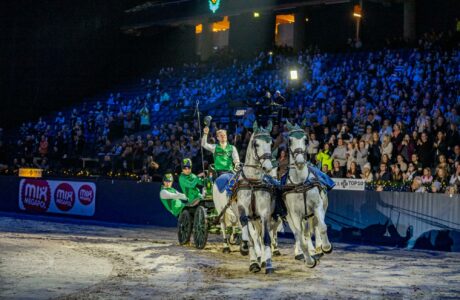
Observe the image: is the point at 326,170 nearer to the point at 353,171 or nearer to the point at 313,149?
the point at 353,171

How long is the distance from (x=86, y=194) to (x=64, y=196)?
1187mm

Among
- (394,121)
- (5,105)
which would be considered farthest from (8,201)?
(394,121)

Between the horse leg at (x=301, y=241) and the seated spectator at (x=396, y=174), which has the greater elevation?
the seated spectator at (x=396, y=174)

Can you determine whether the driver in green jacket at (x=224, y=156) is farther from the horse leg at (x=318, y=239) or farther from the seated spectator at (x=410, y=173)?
the seated spectator at (x=410, y=173)

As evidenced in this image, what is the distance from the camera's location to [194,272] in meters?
11.4

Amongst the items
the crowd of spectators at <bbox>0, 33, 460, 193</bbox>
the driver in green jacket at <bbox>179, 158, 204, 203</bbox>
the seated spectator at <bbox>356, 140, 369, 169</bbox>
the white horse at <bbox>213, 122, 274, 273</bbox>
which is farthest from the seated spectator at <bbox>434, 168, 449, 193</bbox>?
the white horse at <bbox>213, 122, 274, 273</bbox>

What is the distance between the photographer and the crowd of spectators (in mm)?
18141

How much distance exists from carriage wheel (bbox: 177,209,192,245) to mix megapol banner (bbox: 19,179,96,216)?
9.51m

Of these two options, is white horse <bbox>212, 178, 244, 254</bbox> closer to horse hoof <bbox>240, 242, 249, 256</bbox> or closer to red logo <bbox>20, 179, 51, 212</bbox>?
horse hoof <bbox>240, 242, 249, 256</bbox>

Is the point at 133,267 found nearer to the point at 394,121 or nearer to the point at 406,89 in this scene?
the point at 394,121

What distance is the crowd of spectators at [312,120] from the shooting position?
18.1 meters

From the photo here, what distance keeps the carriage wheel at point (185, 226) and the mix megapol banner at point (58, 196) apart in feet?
31.2

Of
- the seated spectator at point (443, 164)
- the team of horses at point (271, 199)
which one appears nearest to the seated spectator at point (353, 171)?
the seated spectator at point (443, 164)

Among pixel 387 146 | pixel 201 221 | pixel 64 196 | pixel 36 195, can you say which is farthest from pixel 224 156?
pixel 36 195
